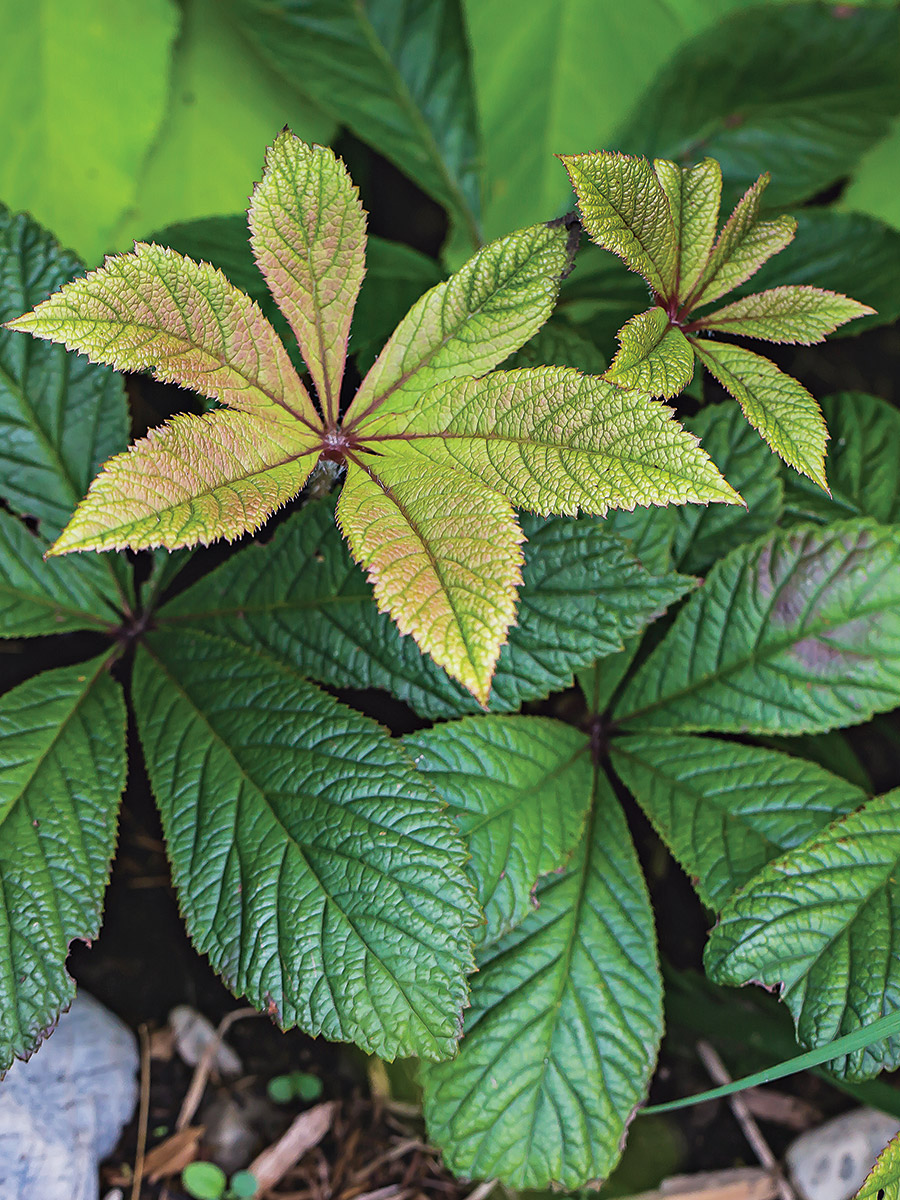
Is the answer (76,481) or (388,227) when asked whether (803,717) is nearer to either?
(76,481)

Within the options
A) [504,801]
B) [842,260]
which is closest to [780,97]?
[842,260]

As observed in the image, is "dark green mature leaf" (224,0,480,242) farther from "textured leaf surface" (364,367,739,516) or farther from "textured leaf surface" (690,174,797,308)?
"textured leaf surface" (364,367,739,516)

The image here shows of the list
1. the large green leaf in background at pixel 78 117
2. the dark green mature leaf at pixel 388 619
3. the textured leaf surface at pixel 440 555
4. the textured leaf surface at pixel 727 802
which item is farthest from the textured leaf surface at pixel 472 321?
the large green leaf in background at pixel 78 117

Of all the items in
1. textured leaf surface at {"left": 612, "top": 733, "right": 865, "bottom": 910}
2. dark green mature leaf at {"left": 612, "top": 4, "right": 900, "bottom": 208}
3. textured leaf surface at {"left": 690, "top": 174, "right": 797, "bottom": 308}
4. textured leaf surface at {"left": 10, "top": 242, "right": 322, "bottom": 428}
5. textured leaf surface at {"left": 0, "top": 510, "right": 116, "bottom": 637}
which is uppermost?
dark green mature leaf at {"left": 612, "top": 4, "right": 900, "bottom": 208}

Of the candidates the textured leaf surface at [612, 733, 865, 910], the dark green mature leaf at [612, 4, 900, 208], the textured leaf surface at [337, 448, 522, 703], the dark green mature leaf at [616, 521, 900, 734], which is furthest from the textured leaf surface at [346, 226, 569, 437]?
the dark green mature leaf at [612, 4, 900, 208]

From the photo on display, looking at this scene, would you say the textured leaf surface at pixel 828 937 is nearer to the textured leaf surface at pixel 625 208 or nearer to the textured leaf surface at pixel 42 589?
the textured leaf surface at pixel 625 208
